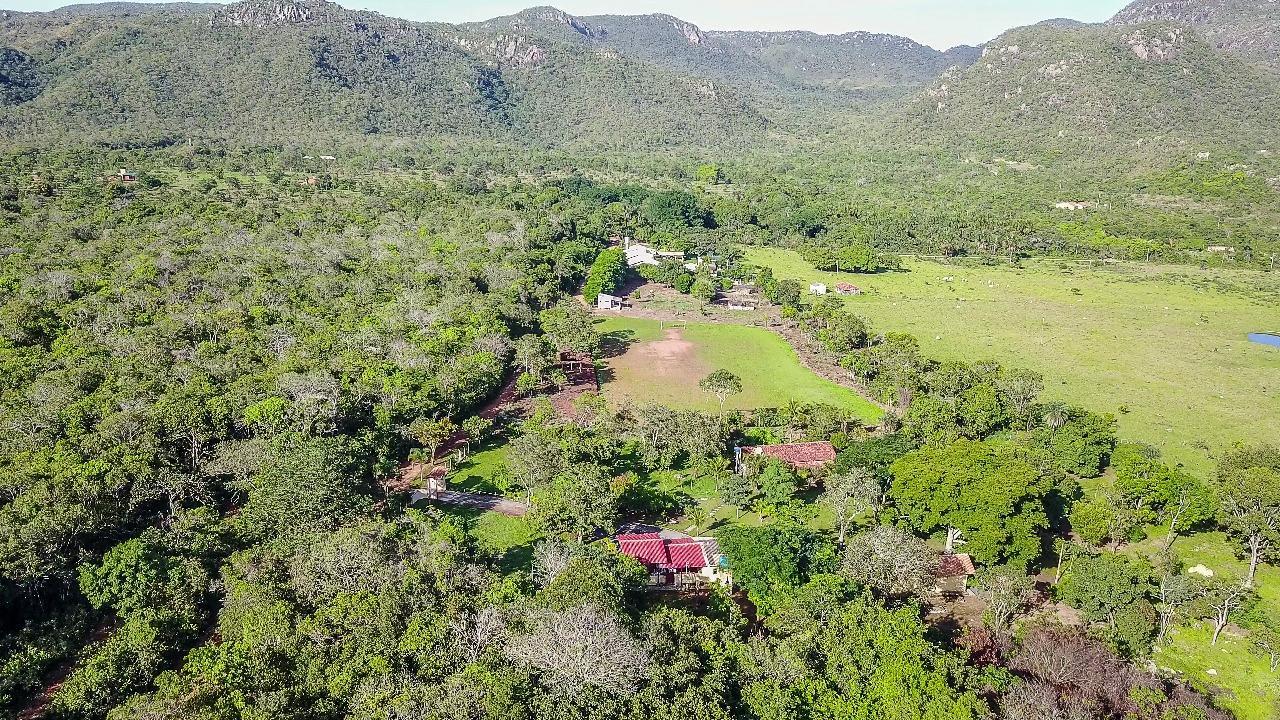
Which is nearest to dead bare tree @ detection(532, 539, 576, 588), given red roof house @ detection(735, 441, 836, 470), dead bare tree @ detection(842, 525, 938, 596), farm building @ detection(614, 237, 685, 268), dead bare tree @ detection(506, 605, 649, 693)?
dead bare tree @ detection(506, 605, 649, 693)

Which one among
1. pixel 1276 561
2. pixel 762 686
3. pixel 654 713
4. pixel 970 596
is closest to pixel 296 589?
pixel 654 713

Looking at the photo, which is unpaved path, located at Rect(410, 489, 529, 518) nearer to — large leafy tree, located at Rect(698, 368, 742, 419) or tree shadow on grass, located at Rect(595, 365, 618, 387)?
large leafy tree, located at Rect(698, 368, 742, 419)

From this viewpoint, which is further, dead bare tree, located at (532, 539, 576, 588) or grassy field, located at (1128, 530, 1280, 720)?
dead bare tree, located at (532, 539, 576, 588)

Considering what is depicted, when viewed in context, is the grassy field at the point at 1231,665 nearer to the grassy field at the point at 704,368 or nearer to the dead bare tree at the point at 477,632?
the grassy field at the point at 704,368

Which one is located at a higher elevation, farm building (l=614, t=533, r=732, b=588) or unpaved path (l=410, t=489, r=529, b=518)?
farm building (l=614, t=533, r=732, b=588)

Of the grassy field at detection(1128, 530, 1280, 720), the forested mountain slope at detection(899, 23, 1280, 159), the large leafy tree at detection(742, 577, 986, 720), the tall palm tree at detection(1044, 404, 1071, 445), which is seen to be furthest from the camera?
the forested mountain slope at detection(899, 23, 1280, 159)

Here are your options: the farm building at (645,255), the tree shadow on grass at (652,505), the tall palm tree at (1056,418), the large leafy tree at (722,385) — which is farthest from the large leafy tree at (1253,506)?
the farm building at (645,255)

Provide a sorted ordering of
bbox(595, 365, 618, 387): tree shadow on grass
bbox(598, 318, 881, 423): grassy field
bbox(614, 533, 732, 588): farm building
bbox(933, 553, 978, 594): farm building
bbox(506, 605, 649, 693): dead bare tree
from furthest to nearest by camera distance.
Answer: bbox(595, 365, 618, 387): tree shadow on grass, bbox(598, 318, 881, 423): grassy field, bbox(614, 533, 732, 588): farm building, bbox(933, 553, 978, 594): farm building, bbox(506, 605, 649, 693): dead bare tree
